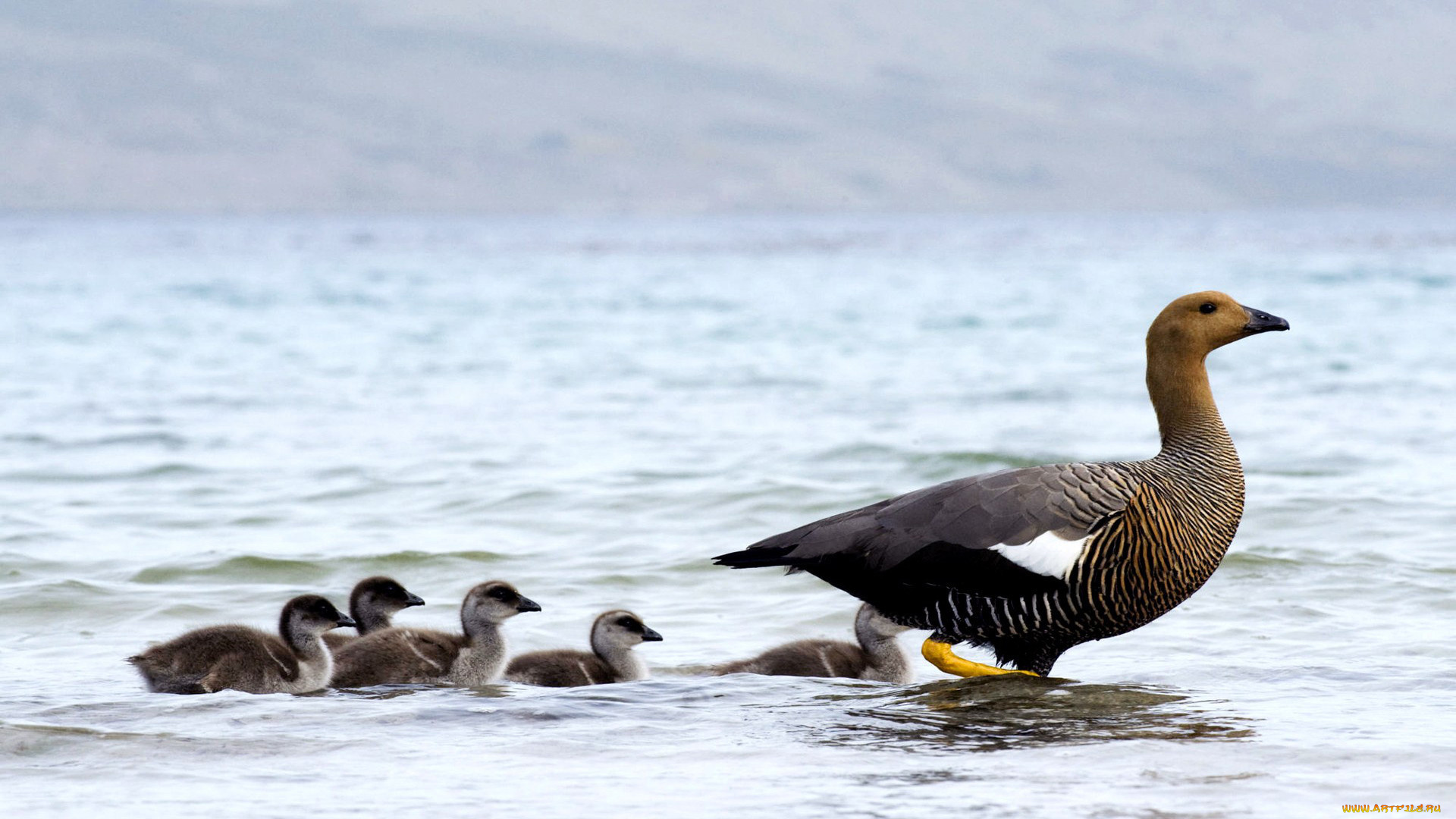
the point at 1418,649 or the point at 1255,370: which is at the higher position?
the point at 1255,370

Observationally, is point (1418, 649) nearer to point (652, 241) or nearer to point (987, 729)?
point (987, 729)

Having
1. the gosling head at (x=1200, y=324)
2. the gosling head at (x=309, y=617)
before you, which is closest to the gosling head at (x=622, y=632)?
the gosling head at (x=309, y=617)

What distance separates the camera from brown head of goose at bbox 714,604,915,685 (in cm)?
756

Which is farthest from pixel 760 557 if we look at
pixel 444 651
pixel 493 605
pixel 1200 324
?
pixel 1200 324

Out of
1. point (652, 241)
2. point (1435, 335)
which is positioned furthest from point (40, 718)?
point (652, 241)

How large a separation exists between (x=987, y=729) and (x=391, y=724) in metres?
2.16

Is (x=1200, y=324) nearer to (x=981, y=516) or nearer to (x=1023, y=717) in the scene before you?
(x=981, y=516)

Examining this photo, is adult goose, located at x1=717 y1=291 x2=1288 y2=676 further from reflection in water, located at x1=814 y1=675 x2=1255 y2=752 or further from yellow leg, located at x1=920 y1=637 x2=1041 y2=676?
reflection in water, located at x1=814 y1=675 x2=1255 y2=752

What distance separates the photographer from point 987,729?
6.16 meters

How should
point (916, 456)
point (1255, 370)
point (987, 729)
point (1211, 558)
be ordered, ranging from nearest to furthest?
point (987, 729) < point (1211, 558) < point (916, 456) < point (1255, 370)

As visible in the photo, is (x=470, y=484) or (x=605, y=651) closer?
(x=605, y=651)

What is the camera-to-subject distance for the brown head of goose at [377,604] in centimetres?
815

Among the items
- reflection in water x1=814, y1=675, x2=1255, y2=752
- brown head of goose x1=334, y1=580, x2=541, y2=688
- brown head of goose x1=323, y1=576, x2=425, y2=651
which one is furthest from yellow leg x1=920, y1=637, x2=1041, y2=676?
brown head of goose x1=323, y1=576, x2=425, y2=651

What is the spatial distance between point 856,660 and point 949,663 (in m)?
0.54
